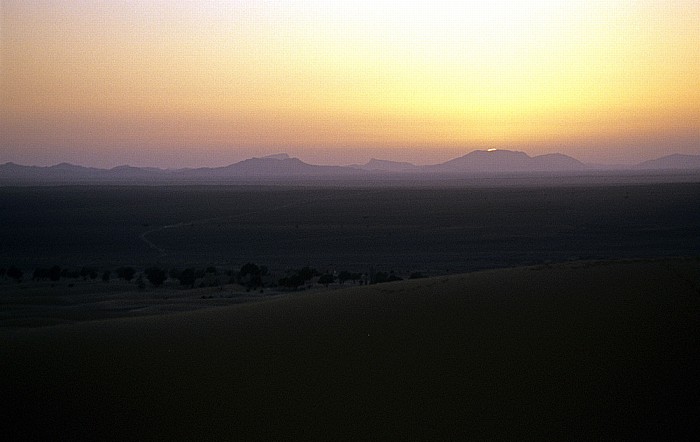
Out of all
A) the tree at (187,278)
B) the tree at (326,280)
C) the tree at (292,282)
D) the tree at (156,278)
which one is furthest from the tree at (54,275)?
the tree at (326,280)

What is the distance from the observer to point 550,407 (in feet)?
25.1

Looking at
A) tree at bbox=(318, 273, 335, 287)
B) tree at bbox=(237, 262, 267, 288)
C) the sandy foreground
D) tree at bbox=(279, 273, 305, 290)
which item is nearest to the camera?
the sandy foreground

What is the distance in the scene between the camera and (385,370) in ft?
28.9

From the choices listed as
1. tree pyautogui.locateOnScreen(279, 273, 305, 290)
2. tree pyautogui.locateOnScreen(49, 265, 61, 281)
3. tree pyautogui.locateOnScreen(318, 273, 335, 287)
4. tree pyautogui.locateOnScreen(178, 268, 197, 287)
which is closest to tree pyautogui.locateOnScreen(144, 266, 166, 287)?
tree pyautogui.locateOnScreen(178, 268, 197, 287)

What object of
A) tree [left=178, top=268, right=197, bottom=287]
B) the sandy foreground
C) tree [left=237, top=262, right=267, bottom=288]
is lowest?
tree [left=237, top=262, right=267, bottom=288]

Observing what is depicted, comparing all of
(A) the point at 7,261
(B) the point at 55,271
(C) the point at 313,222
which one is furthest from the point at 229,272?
(C) the point at 313,222

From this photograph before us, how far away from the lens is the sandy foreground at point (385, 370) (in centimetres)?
741

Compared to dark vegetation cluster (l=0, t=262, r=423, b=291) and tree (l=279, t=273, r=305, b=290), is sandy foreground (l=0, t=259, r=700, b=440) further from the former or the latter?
dark vegetation cluster (l=0, t=262, r=423, b=291)

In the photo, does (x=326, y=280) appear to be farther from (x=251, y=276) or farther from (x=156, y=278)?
(x=156, y=278)

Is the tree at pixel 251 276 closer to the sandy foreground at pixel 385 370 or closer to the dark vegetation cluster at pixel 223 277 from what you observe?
the dark vegetation cluster at pixel 223 277

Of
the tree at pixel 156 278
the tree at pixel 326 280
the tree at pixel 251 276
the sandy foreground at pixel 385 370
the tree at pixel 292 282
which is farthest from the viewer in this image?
the tree at pixel 156 278

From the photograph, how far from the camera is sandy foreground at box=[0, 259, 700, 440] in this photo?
7406 mm

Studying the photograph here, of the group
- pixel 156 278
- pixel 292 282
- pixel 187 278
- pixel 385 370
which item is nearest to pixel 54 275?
pixel 156 278

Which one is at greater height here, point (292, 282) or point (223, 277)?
point (292, 282)
